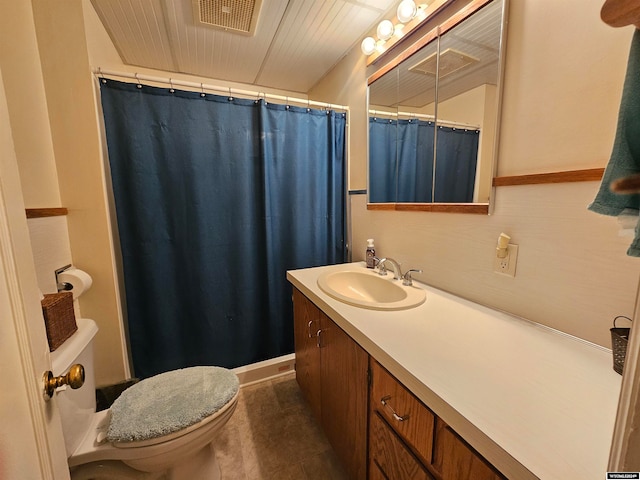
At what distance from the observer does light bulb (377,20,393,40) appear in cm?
129

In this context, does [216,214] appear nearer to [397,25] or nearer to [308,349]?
[308,349]

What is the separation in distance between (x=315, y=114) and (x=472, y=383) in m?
1.67

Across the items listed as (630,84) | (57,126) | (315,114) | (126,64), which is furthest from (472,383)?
(126,64)

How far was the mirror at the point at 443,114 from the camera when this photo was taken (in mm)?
934

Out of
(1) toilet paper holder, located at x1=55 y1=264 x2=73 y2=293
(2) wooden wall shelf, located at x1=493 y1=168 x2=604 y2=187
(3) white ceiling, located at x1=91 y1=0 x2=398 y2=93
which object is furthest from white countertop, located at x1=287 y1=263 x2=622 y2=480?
(3) white ceiling, located at x1=91 y1=0 x2=398 y2=93

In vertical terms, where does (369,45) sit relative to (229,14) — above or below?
below

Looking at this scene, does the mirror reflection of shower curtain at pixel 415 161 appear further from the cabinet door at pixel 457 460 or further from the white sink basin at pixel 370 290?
the cabinet door at pixel 457 460

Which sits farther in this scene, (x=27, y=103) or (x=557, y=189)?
(x=27, y=103)

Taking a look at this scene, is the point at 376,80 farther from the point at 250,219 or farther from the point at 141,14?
the point at 141,14

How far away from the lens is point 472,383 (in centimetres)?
58

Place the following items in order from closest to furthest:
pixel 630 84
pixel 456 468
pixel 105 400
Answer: pixel 630 84 < pixel 456 468 < pixel 105 400

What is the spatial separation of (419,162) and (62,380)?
1453 millimetres

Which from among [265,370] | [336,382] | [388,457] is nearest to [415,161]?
[336,382]

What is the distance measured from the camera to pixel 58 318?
0.91m
